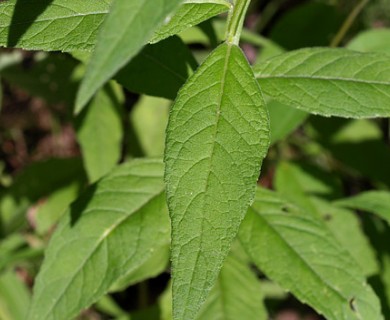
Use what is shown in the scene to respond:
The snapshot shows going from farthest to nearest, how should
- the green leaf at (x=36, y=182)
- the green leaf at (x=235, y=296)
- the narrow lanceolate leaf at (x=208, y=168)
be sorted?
1. the green leaf at (x=36, y=182)
2. the green leaf at (x=235, y=296)
3. the narrow lanceolate leaf at (x=208, y=168)

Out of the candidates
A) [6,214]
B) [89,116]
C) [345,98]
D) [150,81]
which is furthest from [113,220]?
[6,214]

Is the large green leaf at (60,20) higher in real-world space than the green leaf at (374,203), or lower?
higher

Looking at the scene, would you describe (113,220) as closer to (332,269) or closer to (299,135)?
(332,269)

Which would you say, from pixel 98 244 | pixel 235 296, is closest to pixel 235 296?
pixel 235 296

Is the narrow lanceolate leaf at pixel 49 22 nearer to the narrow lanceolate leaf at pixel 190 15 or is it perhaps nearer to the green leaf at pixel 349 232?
the narrow lanceolate leaf at pixel 190 15

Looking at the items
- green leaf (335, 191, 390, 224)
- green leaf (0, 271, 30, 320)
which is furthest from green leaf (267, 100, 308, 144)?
green leaf (0, 271, 30, 320)

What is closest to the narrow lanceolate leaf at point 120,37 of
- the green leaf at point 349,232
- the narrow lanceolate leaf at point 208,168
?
the narrow lanceolate leaf at point 208,168

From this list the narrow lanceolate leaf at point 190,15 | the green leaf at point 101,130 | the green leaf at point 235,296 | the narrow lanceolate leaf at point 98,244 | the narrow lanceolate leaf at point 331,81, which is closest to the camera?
the narrow lanceolate leaf at point 190,15
